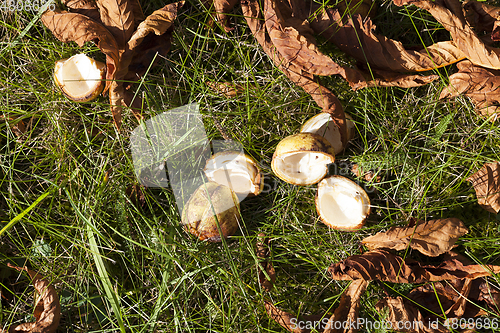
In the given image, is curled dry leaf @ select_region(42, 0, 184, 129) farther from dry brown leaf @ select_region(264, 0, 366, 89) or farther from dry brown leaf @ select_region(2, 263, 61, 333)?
dry brown leaf @ select_region(2, 263, 61, 333)

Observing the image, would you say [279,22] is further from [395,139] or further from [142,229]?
[142,229]

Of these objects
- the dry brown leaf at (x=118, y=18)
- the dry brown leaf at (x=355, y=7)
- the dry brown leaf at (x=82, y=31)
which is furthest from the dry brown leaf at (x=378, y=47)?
the dry brown leaf at (x=82, y=31)

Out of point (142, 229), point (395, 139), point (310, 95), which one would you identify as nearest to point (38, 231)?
point (142, 229)

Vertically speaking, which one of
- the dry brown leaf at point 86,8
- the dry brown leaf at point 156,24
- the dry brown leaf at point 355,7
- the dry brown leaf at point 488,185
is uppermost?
the dry brown leaf at point 86,8

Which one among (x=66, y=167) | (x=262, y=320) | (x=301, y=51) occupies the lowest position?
(x=262, y=320)

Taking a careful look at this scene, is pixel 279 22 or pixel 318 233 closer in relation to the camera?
pixel 279 22

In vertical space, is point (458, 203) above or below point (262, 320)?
above

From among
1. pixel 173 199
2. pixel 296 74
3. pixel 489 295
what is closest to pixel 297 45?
Result: pixel 296 74

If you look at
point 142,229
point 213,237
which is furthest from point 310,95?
point 142,229

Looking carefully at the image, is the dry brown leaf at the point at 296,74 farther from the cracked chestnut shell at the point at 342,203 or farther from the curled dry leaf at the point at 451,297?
the curled dry leaf at the point at 451,297
